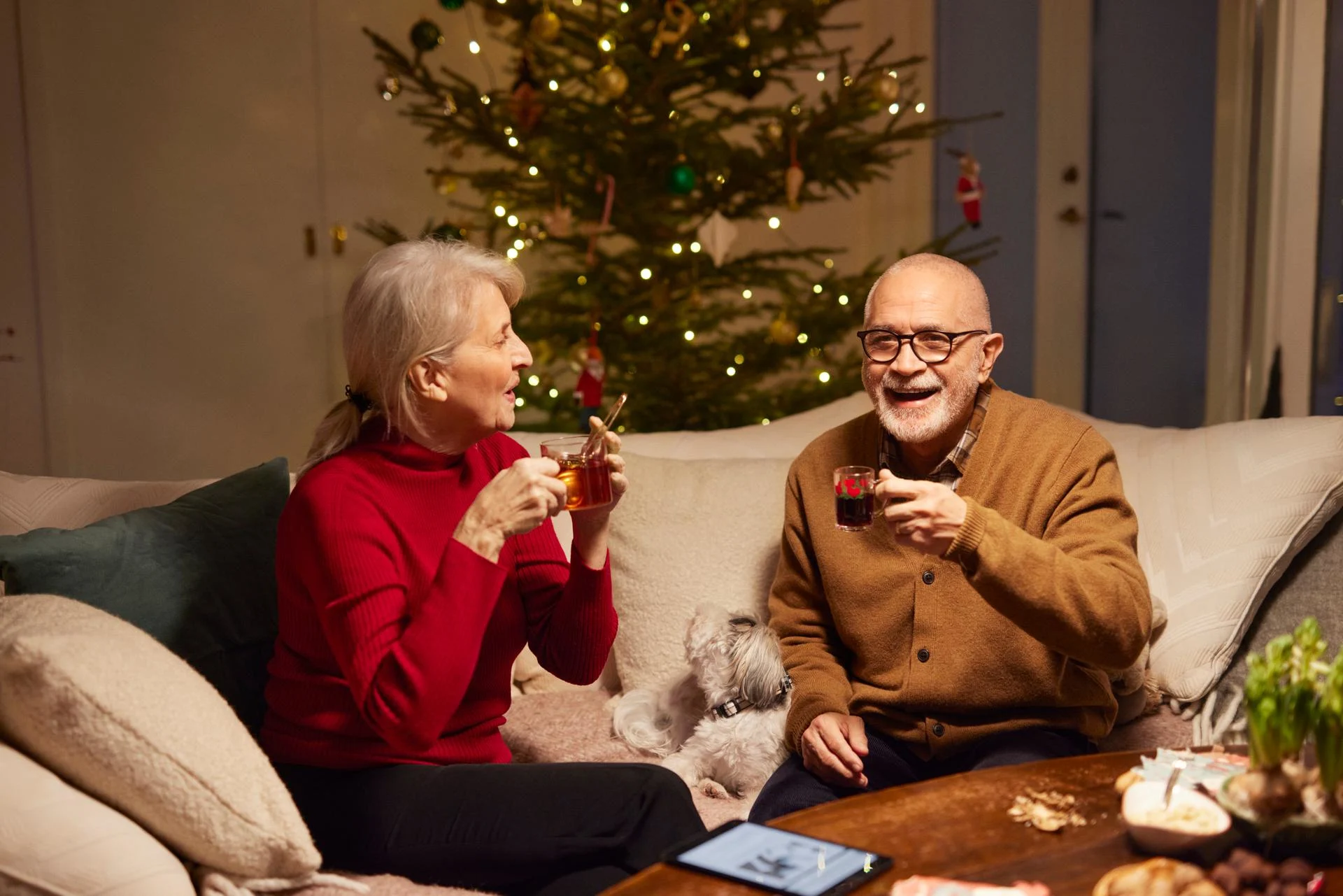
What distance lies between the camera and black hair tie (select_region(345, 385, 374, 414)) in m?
1.76

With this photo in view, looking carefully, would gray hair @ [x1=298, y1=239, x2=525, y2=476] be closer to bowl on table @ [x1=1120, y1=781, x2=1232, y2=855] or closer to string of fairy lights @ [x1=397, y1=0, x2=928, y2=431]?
bowl on table @ [x1=1120, y1=781, x2=1232, y2=855]

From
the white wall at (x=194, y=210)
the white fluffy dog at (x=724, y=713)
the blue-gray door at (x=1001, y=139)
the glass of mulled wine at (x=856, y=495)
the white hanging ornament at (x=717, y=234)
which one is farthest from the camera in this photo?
the blue-gray door at (x=1001, y=139)

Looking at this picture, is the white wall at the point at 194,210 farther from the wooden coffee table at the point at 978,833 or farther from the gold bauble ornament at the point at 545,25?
the wooden coffee table at the point at 978,833

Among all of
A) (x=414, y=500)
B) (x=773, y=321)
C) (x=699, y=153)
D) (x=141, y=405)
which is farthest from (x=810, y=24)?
(x=141, y=405)

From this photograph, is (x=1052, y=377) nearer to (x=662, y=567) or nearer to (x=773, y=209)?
(x=773, y=209)

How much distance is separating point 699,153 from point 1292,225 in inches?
77.7

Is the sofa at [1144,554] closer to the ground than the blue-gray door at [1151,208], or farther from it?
closer to the ground

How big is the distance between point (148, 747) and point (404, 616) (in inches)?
14.1

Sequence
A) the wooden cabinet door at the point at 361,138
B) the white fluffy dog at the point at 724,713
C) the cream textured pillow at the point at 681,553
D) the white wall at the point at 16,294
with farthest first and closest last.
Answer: the wooden cabinet door at the point at 361,138 < the white wall at the point at 16,294 < the cream textured pillow at the point at 681,553 < the white fluffy dog at the point at 724,713

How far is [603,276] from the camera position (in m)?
3.72

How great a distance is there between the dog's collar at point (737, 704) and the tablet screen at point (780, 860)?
0.77 m

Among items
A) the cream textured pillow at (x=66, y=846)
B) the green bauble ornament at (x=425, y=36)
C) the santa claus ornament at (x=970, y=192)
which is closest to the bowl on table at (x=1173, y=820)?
the cream textured pillow at (x=66, y=846)

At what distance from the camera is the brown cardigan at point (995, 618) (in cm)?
171

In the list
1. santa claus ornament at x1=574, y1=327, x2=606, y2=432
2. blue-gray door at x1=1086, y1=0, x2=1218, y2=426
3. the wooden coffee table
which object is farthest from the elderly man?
blue-gray door at x1=1086, y1=0, x2=1218, y2=426
